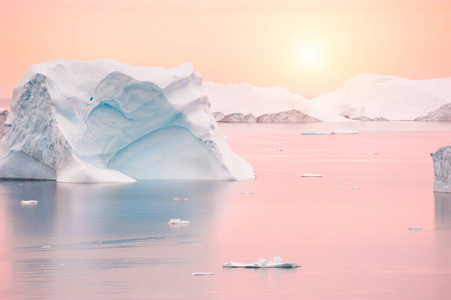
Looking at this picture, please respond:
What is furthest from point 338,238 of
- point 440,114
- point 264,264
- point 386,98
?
point 386,98

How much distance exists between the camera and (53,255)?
33.6ft

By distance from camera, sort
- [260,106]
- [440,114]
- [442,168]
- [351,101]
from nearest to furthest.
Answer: [442,168]
[260,106]
[440,114]
[351,101]

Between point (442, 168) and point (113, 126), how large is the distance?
7.96 m

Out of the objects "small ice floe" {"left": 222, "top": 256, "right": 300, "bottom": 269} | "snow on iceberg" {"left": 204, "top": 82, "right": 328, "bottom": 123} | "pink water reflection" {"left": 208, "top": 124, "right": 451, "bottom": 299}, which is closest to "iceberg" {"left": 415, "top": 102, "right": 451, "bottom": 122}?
"snow on iceberg" {"left": 204, "top": 82, "right": 328, "bottom": 123}

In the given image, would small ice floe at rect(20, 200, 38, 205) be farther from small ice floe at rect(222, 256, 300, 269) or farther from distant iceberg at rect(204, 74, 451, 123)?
distant iceberg at rect(204, 74, 451, 123)

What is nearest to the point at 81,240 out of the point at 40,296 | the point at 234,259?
the point at 234,259

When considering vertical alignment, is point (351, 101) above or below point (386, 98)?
below

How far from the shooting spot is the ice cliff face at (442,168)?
52.7ft

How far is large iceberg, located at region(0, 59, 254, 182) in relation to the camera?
64.5 ft

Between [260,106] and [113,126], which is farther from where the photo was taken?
[260,106]

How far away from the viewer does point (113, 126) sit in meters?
20.3

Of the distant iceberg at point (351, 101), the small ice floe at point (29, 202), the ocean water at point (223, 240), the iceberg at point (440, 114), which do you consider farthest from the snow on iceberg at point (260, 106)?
the small ice floe at point (29, 202)

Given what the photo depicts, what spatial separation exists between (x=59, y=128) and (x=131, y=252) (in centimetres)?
933

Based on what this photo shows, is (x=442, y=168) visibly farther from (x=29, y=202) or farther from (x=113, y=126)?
(x=29, y=202)
